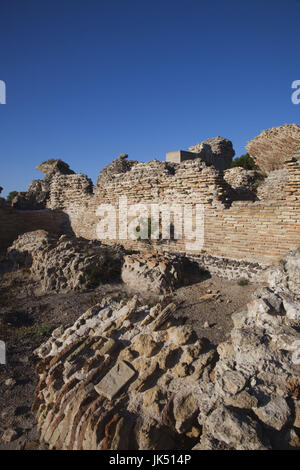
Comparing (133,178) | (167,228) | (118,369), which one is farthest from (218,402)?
(133,178)

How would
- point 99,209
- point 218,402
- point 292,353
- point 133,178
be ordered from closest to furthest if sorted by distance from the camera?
1. point 218,402
2. point 292,353
3. point 133,178
4. point 99,209

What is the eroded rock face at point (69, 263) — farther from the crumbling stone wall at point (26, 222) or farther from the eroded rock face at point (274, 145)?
the eroded rock face at point (274, 145)

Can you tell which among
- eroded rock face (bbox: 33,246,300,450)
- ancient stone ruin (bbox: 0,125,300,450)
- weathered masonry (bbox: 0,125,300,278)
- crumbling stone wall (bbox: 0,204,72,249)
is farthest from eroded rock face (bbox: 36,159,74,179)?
eroded rock face (bbox: 33,246,300,450)

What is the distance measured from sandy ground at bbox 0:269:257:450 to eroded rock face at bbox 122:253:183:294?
0.29 m

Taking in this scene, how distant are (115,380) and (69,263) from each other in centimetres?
437

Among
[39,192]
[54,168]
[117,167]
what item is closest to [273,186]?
[117,167]

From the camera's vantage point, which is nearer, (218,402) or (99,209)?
(218,402)

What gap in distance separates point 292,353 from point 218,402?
1031 mm

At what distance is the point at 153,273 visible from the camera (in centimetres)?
648

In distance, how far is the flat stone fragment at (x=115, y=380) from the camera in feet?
10.2

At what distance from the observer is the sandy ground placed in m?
3.37

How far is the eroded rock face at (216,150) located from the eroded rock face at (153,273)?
9034mm
